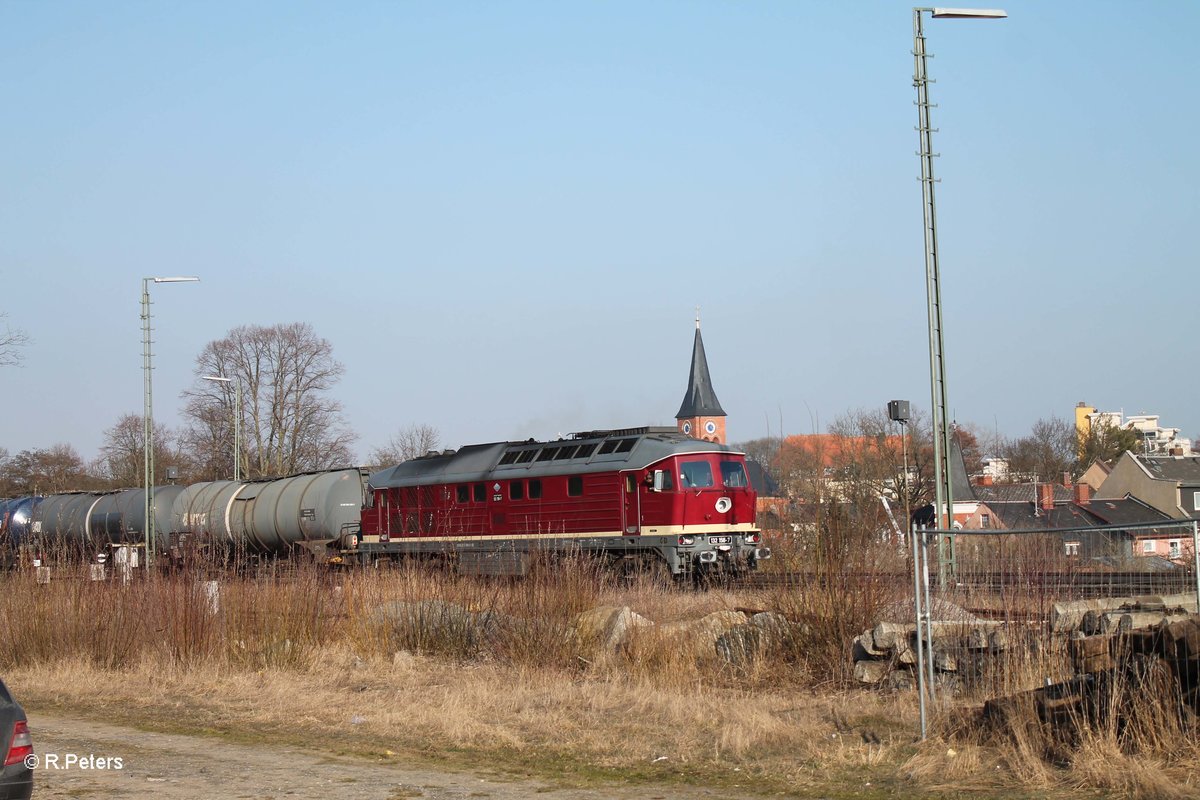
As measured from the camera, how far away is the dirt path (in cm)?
884

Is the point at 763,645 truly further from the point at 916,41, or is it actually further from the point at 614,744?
the point at 916,41

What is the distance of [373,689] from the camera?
1468cm

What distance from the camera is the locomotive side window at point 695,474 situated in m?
25.7

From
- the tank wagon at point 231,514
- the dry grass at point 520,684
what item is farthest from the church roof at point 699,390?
the dry grass at point 520,684

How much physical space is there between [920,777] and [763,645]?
17.0 feet

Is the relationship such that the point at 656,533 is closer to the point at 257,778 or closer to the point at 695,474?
the point at 695,474

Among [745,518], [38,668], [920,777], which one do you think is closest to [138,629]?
[38,668]

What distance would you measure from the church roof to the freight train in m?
65.4

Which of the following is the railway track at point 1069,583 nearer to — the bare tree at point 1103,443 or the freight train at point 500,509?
the freight train at point 500,509

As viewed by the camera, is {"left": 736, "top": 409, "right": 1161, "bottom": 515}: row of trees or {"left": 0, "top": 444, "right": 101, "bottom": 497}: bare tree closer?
{"left": 736, "top": 409, "right": 1161, "bottom": 515}: row of trees

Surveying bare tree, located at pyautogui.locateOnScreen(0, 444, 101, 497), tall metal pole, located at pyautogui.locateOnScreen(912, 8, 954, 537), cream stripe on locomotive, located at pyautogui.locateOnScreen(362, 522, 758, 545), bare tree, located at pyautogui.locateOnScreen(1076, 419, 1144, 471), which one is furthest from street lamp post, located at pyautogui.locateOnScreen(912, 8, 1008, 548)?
bare tree, located at pyautogui.locateOnScreen(1076, 419, 1144, 471)

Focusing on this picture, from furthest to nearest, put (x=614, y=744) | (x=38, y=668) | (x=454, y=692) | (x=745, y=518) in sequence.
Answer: (x=745, y=518)
(x=38, y=668)
(x=454, y=692)
(x=614, y=744)

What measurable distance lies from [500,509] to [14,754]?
71.4 feet

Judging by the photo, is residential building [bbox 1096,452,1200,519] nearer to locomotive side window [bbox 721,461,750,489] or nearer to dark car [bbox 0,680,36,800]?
locomotive side window [bbox 721,461,750,489]
